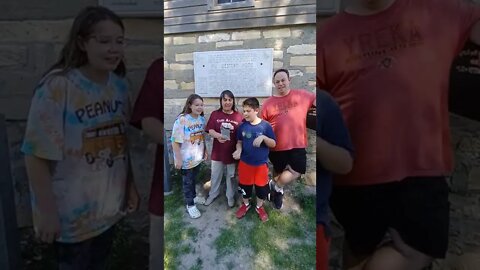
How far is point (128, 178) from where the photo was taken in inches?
81.0

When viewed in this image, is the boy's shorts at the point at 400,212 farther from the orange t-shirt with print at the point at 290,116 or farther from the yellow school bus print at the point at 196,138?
the yellow school bus print at the point at 196,138

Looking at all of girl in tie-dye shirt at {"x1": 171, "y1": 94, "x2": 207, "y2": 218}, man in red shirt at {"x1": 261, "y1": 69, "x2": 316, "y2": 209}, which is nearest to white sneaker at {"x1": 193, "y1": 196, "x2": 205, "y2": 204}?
girl in tie-dye shirt at {"x1": 171, "y1": 94, "x2": 207, "y2": 218}

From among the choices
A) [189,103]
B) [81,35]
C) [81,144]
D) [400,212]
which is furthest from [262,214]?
[81,35]

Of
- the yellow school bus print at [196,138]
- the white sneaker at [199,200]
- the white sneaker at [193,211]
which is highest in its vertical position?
the yellow school bus print at [196,138]

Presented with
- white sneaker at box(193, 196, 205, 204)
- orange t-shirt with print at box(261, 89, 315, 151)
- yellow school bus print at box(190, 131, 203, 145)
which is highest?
orange t-shirt with print at box(261, 89, 315, 151)

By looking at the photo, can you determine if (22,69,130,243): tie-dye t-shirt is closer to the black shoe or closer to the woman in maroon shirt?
the woman in maroon shirt

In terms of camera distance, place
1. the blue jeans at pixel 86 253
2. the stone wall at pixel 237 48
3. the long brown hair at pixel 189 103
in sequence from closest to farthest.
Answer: the stone wall at pixel 237 48, the long brown hair at pixel 189 103, the blue jeans at pixel 86 253

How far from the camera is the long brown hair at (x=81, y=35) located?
1929mm

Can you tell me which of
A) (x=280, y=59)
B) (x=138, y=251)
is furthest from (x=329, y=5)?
(x=138, y=251)

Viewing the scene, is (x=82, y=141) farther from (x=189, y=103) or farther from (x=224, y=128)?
(x=224, y=128)

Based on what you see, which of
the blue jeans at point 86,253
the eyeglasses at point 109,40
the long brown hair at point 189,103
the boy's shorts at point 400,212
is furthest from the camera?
the blue jeans at point 86,253

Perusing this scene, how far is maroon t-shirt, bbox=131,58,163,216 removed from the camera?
1.90m

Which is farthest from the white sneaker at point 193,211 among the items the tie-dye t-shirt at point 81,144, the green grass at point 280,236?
the tie-dye t-shirt at point 81,144

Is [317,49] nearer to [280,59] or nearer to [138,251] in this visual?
[280,59]
